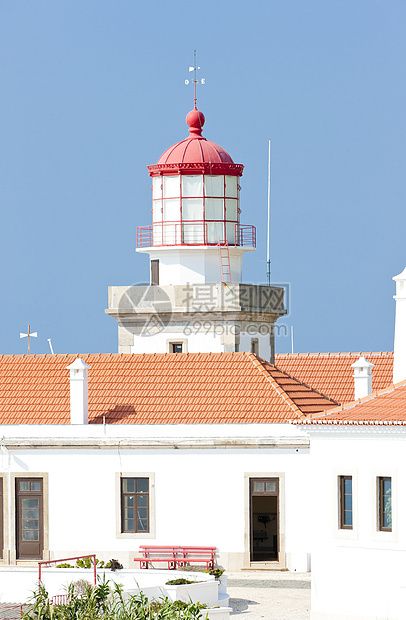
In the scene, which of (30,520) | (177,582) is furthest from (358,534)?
(30,520)

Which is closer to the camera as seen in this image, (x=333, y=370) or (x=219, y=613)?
(x=219, y=613)

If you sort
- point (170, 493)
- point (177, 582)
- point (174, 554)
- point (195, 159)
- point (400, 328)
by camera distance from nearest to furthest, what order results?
point (177, 582)
point (174, 554)
point (400, 328)
point (170, 493)
point (195, 159)

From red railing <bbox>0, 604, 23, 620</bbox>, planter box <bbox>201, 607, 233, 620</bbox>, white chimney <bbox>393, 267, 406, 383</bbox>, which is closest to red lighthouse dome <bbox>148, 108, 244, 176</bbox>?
white chimney <bbox>393, 267, 406, 383</bbox>

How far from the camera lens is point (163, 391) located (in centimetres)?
3388

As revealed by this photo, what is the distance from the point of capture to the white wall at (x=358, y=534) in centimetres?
2631

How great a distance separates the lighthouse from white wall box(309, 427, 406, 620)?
12.6m

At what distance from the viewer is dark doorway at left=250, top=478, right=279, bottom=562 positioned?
31844 millimetres

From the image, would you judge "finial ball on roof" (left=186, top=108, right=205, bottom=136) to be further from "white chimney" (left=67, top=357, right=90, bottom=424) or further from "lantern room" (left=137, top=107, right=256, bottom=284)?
"white chimney" (left=67, top=357, right=90, bottom=424)

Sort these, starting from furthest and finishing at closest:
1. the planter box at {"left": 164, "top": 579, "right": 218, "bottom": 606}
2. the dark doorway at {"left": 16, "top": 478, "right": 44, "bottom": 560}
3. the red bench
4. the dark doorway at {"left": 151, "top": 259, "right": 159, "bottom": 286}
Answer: the dark doorway at {"left": 151, "top": 259, "right": 159, "bottom": 286} < the dark doorway at {"left": 16, "top": 478, "right": 44, "bottom": 560} < the red bench < the planter box at {"left": 164, "top": 579, "right": 218, "bottom": 606}

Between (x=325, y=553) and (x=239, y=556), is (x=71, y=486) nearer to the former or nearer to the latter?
(x=239, y=556)

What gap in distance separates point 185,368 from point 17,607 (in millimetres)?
8812

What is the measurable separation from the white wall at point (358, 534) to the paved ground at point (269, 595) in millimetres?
674

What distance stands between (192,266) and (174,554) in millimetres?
11126

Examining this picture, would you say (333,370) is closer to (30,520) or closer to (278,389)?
(278,389)
